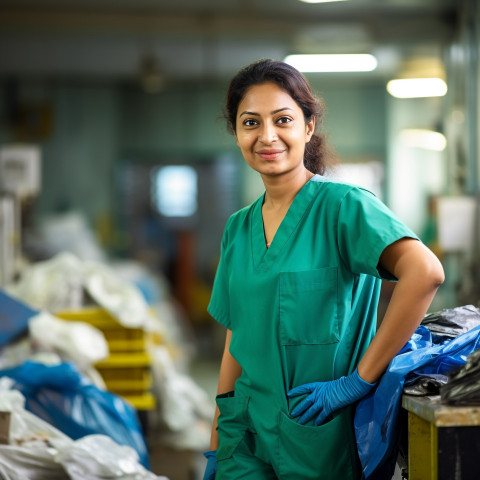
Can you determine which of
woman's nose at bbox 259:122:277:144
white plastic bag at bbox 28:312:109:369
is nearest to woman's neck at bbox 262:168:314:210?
woman's nose at bbox 259:122:277:144

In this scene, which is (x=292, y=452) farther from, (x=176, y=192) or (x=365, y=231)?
(x=176, y=192)

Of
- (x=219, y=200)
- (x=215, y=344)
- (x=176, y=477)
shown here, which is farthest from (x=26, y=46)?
(x=176, y=477)

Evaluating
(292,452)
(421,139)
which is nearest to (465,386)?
(292,452)

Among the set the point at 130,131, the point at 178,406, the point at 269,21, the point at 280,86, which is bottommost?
the point at 178,406

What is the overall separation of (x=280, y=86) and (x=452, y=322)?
734 millimetres

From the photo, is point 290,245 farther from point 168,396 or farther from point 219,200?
point 219,200

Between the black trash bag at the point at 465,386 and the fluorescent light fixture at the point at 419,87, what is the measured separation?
22.6ft

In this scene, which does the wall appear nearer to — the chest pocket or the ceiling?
the ceiling

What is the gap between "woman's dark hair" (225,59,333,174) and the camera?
168 centimetres

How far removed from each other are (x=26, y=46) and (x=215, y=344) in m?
4.40

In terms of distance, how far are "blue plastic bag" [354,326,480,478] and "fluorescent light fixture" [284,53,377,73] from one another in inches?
221

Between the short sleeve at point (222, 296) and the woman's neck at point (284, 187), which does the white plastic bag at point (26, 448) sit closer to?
the short sleeve at point (222, 296)

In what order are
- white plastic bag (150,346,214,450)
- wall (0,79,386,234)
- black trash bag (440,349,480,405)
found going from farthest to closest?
1. wall (0,79,386,234)
2. white plastic bag (150,346,214,450)
3. black trash bag (440,349,480,405)

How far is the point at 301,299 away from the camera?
159cm
